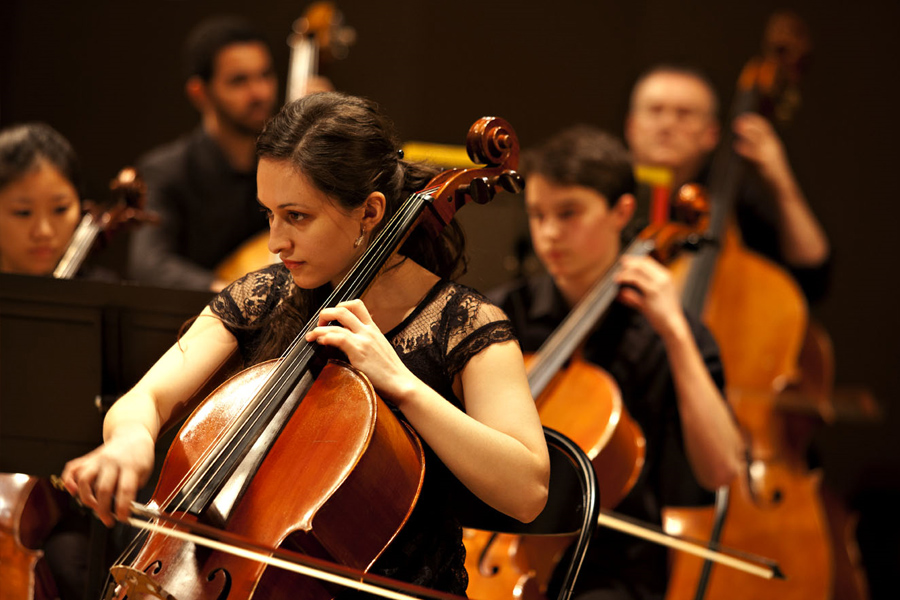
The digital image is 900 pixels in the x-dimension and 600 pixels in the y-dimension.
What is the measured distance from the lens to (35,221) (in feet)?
5.86

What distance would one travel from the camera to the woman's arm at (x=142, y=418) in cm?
100

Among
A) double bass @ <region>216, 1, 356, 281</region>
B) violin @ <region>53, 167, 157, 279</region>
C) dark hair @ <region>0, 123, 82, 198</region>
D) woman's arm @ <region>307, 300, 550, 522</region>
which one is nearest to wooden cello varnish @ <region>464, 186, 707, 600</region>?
woman's arm @ <region>307, 300, 550, 522</region>

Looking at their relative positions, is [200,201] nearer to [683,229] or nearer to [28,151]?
[28,151]

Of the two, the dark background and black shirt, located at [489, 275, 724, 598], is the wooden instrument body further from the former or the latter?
the dark background

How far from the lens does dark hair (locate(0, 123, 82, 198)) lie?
70.4 inches

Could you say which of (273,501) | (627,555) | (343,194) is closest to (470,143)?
(343,194)

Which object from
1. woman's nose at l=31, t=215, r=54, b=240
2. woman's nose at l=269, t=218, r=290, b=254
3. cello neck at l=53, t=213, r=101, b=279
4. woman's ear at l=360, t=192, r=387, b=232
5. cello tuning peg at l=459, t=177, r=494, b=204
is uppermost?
cello tuning peg at l=459, t=177, r=494, b=204

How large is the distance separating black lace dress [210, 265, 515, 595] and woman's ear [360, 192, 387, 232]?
0.40ft

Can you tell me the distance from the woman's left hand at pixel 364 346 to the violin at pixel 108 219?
0.87m

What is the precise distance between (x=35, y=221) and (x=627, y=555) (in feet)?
4.29

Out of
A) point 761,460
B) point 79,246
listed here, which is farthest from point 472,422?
point 761,460

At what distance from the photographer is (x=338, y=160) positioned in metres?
1.22

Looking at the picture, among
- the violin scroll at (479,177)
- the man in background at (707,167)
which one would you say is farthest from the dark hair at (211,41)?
the violin scroll at (479,177)

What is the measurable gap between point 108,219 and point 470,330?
0.94m
